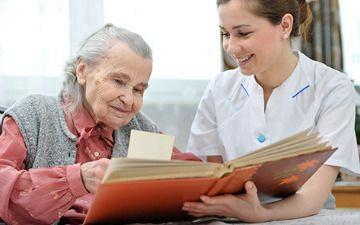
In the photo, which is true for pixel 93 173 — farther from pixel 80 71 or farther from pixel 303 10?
pixel 303 10

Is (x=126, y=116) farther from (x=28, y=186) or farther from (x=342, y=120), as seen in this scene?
(x=342, y=120)

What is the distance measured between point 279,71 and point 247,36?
0.16m

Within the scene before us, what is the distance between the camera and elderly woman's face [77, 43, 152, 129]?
54.3 inches

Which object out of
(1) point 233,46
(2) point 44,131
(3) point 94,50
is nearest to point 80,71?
(3) point 94,50

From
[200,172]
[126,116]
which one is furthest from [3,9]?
[200,172]

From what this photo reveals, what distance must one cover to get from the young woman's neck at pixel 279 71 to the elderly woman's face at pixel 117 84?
1.22ft

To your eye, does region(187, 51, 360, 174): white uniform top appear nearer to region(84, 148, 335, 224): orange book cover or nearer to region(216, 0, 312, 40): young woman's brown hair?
region(216, 0, 312, 40): young woman's brown hair

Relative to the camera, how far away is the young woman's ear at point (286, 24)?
1.58 meters

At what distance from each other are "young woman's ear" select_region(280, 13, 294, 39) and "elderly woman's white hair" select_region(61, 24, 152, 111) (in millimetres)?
374

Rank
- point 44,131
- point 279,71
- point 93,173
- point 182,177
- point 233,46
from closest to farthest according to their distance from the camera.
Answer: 1. point 182,177
2. point 93,173
3. point 44,131
4. point 233,46
5. point 279,71

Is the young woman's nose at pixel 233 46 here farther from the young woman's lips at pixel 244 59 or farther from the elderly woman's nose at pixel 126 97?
the elderly woman's nose at pixel 126 97

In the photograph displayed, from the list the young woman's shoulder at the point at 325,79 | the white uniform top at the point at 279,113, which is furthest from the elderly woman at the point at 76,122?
the young woman's shoulder at the point at 325,79

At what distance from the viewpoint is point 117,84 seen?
1384 millimetres

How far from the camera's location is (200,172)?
0.98m
